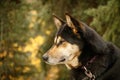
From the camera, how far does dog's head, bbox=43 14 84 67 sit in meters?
6.50

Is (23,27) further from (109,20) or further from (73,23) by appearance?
(73,23)

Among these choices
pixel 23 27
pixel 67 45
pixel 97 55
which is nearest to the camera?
pixel 97 55

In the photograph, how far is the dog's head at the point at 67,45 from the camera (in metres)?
6.50

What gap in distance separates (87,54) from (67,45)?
0.35 metres

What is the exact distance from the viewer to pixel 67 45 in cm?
668

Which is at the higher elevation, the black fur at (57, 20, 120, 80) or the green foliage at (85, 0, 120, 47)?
the black fur at (57, 20, 120, 80)

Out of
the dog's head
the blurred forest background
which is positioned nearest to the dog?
the dog's head

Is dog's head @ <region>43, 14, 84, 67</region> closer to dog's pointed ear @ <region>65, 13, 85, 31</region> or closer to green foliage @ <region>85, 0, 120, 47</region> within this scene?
dog's pointed ear @ <region>65, 13, 85, 31</region>

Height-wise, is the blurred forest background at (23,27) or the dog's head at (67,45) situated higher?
the dog's head at (67,45)

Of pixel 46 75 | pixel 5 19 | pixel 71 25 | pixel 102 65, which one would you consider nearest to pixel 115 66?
pixel 102 65


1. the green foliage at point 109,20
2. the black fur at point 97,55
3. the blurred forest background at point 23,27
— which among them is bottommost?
the blurred forest background at point 23,27

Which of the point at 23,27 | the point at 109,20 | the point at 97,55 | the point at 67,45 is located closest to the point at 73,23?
the point at 67,45

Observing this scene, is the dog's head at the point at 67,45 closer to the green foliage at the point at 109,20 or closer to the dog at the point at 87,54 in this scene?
the dog at the point at 87,54

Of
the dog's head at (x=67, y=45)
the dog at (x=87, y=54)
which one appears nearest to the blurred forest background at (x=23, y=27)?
the dog's head at (x=67, y=45)
